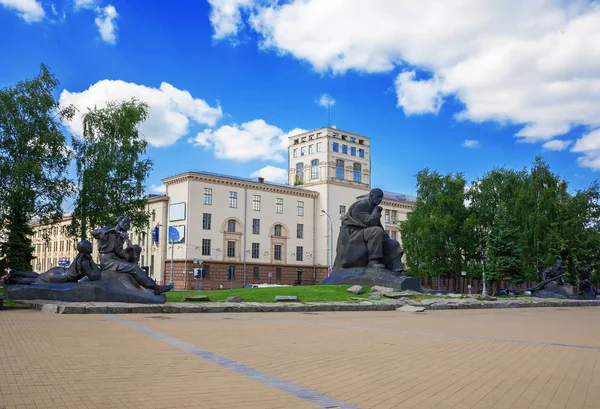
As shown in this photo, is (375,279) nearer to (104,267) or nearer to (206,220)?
(104,267)

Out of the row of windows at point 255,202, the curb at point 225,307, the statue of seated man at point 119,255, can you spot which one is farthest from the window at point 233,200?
the statue of seated man at point 119,255

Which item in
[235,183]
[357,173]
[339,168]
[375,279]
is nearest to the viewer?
[375,279]

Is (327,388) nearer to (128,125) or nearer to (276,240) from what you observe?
(128,125)

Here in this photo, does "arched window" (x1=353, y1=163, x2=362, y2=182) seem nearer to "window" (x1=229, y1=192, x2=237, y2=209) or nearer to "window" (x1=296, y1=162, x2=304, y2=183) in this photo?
"window" (x1=296, y1=162, x2=304, y2=183)

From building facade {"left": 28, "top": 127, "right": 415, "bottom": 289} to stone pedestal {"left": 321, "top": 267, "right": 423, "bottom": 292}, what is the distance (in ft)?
114

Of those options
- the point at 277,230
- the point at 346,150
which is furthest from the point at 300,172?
the point at 277,230

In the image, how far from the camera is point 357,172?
83.7 meters

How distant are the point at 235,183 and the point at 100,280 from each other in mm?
52309

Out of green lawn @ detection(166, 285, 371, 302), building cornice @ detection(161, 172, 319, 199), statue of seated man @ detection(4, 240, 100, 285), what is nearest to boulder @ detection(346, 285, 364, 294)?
green lawn @ detection(166, 285, 371, 302)

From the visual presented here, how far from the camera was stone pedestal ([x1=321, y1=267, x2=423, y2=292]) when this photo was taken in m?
23.9

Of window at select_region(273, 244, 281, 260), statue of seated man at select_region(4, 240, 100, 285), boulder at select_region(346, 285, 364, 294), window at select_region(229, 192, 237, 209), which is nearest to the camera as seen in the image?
statue of seated man at select_region(4, 240, 100, 285)

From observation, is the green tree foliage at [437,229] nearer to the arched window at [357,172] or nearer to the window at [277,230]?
the window at [277,230]

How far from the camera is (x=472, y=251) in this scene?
172 feet

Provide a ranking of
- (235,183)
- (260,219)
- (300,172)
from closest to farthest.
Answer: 1. (235,183)
2. (260,219)
3. (300,172)
